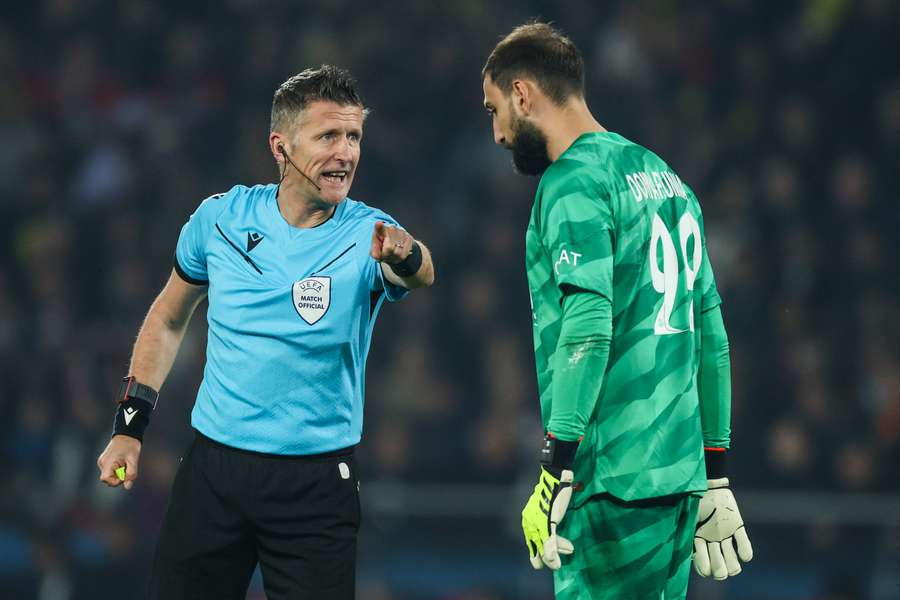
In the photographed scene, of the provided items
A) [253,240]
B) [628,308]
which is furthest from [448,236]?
[628,308]

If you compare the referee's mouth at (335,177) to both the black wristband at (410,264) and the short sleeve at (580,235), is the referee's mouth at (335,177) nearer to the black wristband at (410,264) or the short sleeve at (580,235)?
the black wristband at (410,264)

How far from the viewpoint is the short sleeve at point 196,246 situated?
4.16 metres

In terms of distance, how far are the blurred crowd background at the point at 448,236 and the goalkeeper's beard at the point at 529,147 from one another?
3991 mm

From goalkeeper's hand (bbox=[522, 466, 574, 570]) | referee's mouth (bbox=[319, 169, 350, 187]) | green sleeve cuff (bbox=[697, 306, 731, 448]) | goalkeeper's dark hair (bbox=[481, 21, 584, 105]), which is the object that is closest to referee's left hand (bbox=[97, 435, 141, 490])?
referee's mouth (bbox=[319, 169, 350, 187])

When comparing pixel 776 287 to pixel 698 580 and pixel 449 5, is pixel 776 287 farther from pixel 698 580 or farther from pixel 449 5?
pixel 449 5

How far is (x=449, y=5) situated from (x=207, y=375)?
8.38 meters

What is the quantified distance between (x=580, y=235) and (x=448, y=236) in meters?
6.92

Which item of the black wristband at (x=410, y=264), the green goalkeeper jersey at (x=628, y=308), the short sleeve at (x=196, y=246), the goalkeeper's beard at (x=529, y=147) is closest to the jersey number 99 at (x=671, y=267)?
the green goalkeeper jersey at (x=628, y=308)

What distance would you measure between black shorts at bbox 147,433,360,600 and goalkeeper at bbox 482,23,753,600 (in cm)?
64

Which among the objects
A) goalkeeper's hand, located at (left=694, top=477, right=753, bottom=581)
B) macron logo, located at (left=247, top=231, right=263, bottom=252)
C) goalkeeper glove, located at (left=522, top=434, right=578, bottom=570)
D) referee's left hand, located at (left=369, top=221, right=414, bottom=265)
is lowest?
goalkeeper's hand, located at (left=694, top=477, right=753, bottom=581)

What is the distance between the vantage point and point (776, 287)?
927 centimetres

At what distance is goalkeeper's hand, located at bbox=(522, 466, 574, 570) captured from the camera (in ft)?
11.6

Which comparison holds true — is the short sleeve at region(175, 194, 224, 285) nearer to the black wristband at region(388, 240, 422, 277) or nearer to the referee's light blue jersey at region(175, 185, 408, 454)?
the referee's light blue jersey at region(175, 185, 408, 454)

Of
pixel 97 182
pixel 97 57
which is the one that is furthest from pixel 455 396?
pixel 97 57
